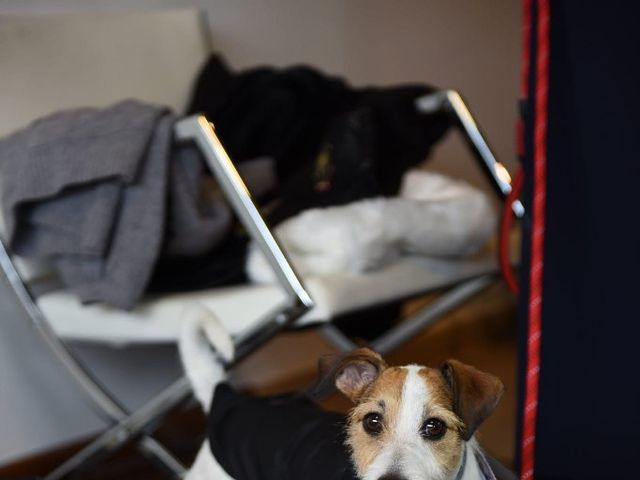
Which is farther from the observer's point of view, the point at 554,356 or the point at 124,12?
the point at 124,12

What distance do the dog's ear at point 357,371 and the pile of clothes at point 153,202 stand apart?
15.8 inches

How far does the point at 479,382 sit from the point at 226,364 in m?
0.43

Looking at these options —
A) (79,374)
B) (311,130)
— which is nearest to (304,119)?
(311,130)

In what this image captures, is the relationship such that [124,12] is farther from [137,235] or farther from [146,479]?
[146,479]

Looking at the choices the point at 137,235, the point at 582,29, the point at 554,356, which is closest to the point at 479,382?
the point at 554,356

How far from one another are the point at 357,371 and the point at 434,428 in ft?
0.25

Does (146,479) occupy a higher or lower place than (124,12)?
lower

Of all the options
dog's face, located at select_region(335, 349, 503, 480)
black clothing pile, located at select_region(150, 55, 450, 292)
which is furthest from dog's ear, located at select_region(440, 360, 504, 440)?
black clothing pile, located at select_region(150, 55, 450, 292)

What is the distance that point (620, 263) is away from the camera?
65cm

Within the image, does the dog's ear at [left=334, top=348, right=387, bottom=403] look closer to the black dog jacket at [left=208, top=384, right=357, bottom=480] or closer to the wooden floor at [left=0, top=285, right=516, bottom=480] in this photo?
the black dog jacket at [left=208, top=384, right=357, bottom=480]

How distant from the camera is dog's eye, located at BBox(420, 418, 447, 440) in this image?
487 millimetres

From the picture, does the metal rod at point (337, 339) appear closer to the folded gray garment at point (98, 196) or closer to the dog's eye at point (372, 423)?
the folded gray garment at point (98, 196)

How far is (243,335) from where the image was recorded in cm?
90

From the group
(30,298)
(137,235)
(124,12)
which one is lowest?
(30,298)
